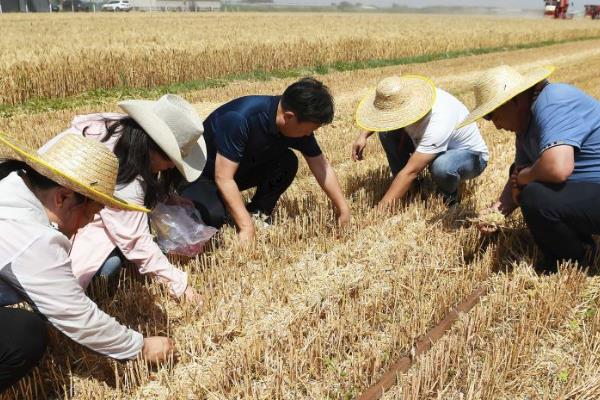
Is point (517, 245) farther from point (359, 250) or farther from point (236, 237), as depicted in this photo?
point (236, 237)

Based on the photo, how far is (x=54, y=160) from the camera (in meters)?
2.22

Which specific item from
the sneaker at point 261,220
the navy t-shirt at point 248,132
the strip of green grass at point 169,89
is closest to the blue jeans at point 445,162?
the navy t-shirt at point 248,132

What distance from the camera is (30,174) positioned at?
2.32 metres

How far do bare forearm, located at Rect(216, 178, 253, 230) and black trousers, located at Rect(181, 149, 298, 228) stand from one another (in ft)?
1.01

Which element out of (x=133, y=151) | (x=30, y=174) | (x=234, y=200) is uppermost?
(x=30, y=174)

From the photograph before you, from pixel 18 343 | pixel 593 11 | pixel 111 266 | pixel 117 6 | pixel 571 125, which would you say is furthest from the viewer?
pixel 117 6

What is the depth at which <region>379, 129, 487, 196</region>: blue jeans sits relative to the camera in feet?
15.8

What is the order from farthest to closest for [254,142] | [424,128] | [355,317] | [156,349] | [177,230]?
[424,128], [254,142], [177,230], [355,317], [156,349]

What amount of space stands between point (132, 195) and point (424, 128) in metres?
2.71

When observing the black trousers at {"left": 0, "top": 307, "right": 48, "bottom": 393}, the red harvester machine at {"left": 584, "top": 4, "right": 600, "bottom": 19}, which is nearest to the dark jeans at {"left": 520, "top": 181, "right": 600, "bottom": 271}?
the black trousers at {"left": 0, "top": 307, "right": 48, "bottom": 393}

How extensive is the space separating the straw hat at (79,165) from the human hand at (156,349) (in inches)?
29.7

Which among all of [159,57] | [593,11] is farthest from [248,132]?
[593,11]

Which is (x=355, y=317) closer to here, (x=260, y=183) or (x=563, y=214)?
(x=563, y=214)

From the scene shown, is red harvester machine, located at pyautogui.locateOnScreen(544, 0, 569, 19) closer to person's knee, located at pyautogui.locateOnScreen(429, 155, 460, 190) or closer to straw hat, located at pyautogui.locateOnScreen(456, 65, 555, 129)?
person's knee, located at pyautogui.locateOnScreen(429, 155, 460, 190)
